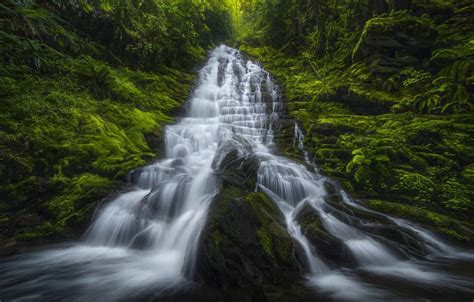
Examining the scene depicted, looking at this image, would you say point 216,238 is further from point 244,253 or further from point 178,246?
point 178,246

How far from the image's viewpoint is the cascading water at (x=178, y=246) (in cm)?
373

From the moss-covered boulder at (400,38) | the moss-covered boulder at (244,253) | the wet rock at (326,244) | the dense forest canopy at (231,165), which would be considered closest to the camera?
the moss-covered boulder at (244,253)

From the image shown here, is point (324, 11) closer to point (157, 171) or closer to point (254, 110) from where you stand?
point (254, 110)

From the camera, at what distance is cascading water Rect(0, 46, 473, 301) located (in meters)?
3.73

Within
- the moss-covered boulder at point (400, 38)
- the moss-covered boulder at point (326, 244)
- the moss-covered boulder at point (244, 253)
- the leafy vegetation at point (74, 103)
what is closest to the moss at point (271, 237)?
the moss-covered boulder at point (244, 253)

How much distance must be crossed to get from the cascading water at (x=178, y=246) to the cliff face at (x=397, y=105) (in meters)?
0.88

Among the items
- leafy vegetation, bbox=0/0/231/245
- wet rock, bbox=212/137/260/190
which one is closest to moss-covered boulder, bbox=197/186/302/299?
wet rock, bbox=212/137/260/190

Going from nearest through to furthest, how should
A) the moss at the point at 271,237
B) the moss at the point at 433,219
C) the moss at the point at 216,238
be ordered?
the moss at the point at 216,238, the moss at the point at 271,237, the moss at the point at 433,219

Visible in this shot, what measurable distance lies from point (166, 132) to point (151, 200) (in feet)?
14.1

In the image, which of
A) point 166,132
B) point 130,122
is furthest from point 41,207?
point 166,132

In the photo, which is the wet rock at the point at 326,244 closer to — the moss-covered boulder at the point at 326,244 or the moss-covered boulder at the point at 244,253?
the moss-covered boulder at the point at 326,244

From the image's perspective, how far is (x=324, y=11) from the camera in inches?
620

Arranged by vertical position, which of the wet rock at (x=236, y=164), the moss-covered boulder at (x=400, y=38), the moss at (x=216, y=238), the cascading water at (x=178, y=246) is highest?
the moss-covered boulder at (x=400, y=38)

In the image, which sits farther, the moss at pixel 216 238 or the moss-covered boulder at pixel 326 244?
the moss-covered boulder at pixel 326 244
